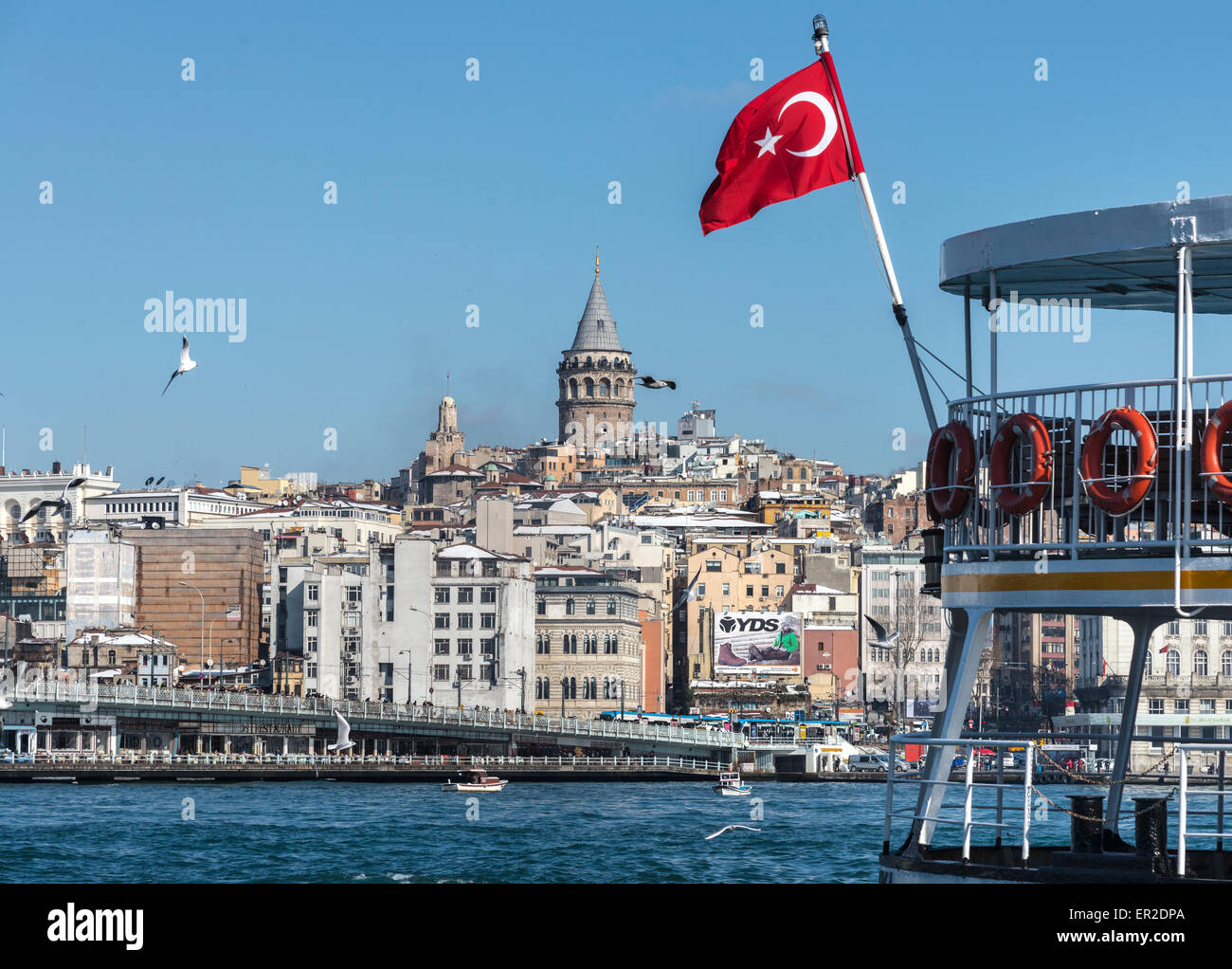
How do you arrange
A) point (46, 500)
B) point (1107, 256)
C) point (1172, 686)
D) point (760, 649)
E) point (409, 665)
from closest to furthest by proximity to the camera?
point (1107, 256), point (1172, 686), point (409, 665), point (760, 649), point (46, 500)

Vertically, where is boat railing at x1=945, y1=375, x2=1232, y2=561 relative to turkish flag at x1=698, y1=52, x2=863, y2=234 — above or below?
below

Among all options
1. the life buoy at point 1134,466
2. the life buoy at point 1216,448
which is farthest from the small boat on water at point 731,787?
the life buoy at point 1216,448

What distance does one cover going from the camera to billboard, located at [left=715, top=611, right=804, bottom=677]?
11331 cm

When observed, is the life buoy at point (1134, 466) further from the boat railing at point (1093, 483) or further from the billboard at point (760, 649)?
the billboard at point (760, 649)

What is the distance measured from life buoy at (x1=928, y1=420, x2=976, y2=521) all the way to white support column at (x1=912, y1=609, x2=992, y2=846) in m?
0.71

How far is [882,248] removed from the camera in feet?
46.6

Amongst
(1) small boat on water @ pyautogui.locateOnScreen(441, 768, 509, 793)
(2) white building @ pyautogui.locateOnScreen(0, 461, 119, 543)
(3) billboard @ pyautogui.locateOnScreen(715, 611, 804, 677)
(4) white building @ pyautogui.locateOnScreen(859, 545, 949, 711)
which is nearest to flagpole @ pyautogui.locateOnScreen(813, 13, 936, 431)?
(1) small boat on water @ pyautogui.locateOnScreen(441, 768, 509, 793)

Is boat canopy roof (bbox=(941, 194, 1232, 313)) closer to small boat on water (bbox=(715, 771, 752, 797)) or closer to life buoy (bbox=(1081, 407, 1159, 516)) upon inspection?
life buoy (bbox=(1081, 407, 1159, 516))

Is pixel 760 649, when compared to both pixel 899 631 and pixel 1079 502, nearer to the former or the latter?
pixel 899 631

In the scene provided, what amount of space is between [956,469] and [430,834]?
39978 millimetres

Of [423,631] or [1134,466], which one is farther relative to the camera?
[423,631]

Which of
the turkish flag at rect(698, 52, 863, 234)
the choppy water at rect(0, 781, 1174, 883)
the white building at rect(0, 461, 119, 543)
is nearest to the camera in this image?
the turkish flag at rect(698, 52, 863, 234)

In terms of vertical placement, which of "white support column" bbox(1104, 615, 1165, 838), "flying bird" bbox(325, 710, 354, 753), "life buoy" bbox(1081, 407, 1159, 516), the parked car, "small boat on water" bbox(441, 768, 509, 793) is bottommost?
the parked car

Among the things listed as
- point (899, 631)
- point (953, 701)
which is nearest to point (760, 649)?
point (899, 631)
